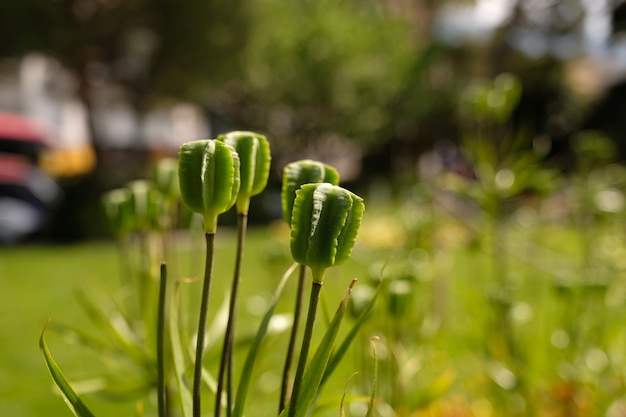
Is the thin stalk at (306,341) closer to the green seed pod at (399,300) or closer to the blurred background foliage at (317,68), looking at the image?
the green seed pod at (399,300)

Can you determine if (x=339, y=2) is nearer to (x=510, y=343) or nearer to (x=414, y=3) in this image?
(x=414, y=3)

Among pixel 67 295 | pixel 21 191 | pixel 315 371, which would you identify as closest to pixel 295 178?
pixel 315 371

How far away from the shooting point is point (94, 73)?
915 centimetres

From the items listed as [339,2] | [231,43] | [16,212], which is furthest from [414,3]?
[16,212]

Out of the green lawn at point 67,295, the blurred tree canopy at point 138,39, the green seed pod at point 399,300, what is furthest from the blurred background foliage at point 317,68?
the green seed pod at point 399,300

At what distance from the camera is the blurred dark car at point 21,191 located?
7.45 m

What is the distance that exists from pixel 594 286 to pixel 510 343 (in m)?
0.21

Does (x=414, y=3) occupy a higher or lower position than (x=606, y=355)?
lower

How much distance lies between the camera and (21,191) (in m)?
7.77

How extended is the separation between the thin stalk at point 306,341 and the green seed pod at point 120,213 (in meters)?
0.47

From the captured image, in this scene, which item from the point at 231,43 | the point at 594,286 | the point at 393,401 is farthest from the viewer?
the point at 231,43

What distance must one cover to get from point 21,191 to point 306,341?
8124mm

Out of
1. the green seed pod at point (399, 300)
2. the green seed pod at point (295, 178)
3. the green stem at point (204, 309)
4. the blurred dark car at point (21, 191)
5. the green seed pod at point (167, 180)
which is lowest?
the blurred dark car at point (21, 191)

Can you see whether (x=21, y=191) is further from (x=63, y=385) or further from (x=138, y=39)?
(x=63, y=385)
